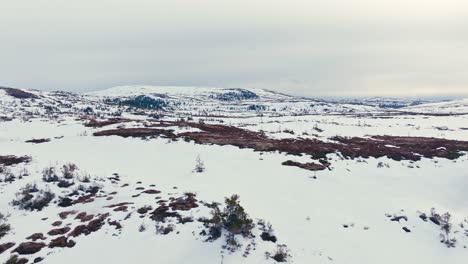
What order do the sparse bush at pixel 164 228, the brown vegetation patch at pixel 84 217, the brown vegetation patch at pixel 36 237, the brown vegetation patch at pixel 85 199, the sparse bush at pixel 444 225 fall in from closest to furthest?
1. the brown vegetation patch at pixel 36 237
2. the sparse bush at pixel 164 228
3. the sparse bush at pixel 444 225
4. the brown vegetation patch at pixel 84 217
5. the brown vegetation patch at pixel 85 199

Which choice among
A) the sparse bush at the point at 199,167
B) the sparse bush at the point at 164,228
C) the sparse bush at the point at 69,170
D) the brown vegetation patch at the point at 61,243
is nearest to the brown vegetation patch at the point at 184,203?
the sparse bush at the point at 164,228

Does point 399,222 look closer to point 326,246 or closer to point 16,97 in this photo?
point 326,246

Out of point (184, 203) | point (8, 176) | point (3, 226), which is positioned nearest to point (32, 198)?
point (3, 226)

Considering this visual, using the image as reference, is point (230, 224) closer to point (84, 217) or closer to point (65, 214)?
point (84, 217)

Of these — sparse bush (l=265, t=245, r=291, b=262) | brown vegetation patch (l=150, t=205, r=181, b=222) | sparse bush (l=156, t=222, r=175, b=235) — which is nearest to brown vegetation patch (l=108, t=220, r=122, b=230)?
brown vegetation patch (l=150, t=205, r=181, b=222)

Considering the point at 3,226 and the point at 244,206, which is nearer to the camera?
the point at 3,226

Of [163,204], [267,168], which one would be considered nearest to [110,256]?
[163,204]

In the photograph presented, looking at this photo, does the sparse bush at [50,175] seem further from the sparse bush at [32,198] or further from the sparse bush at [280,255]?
the sparse bush at [280,255]

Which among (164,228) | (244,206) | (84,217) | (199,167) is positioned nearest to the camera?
Answer: (164,228)

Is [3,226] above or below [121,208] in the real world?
below
